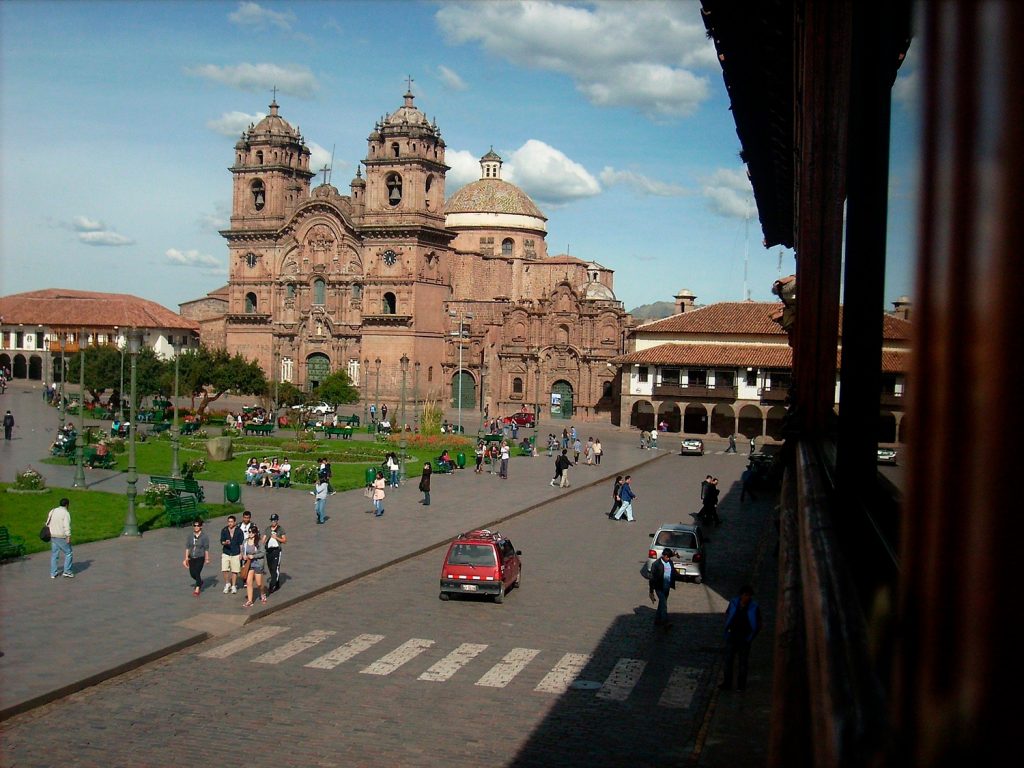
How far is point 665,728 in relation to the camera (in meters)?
11.7

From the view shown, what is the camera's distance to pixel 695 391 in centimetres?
Answer: 5953

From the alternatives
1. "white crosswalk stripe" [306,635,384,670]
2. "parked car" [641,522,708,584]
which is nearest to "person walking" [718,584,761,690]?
"white crosswalk stripe" [306,635,384,670]

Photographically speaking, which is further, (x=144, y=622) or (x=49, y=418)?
(x=49, y=418)

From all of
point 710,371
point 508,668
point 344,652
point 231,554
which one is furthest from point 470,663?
point 710,371

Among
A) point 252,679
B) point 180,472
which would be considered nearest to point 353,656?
point 252,679

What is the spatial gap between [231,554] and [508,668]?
5.74 metres

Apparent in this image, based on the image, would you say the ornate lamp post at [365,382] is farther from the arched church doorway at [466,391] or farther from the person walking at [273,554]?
the person walking at [273,554]

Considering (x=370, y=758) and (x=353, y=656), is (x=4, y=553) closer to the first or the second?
(x=353, y=656)

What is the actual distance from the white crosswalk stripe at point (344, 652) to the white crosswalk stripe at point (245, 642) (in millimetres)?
1185

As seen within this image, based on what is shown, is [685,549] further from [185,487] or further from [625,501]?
[185,487]

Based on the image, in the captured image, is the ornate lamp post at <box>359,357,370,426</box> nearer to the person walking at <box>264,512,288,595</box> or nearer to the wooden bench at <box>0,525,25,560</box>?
the wooden bench at <box>0,525,25,560</box>

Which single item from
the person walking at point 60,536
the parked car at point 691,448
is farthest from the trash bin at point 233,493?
the parked car at point 691,448

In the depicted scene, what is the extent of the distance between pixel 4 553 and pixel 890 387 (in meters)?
18.9

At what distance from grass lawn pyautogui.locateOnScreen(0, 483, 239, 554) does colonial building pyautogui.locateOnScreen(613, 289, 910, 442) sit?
118ft
